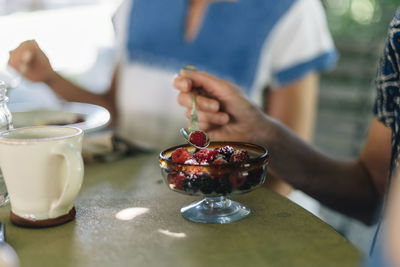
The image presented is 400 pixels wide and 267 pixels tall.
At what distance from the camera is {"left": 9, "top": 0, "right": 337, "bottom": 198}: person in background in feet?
4.64

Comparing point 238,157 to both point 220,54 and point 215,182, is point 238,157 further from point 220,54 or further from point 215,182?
point 220,54

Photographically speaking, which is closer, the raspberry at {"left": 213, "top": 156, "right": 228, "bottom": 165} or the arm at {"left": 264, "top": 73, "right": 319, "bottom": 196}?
the raspberry at {"left": 213, "top": 156, "right": 228, "bottom": 165}

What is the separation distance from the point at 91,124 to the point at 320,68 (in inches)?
29.8

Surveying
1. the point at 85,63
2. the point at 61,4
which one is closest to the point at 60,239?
→ the point at 85,63

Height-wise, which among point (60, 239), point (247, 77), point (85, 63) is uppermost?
point (247, 77)

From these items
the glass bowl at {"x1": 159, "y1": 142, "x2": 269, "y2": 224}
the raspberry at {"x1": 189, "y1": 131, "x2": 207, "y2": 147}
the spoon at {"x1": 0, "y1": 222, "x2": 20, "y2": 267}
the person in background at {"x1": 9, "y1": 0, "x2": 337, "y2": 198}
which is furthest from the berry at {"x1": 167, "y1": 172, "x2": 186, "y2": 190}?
the person in background at {"x1": 9, "y1": 0, "x2": 337, "y2": 198}

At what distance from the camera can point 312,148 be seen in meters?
1.00

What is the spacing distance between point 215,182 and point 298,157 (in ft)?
1.21

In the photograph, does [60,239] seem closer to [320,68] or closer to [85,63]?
[320,68]

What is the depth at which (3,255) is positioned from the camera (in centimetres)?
51

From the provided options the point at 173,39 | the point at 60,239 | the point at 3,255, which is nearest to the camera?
the point at 3,255

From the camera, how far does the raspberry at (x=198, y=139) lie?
30.7 inches

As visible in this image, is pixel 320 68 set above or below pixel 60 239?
above

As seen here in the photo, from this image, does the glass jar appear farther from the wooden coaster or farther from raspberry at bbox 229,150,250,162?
raspberry at bbox 229,150,250,162
